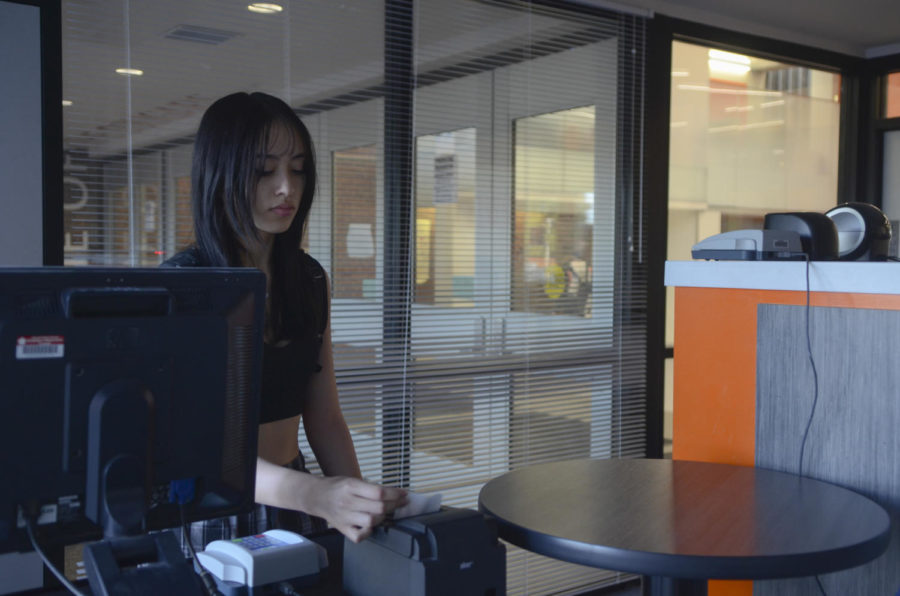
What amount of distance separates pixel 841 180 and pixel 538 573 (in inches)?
114

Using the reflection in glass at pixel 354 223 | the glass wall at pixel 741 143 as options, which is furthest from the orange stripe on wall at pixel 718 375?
the glass wall at pixel 741 143

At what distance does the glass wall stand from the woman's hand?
2.95 m

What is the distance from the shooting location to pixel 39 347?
0.93 m

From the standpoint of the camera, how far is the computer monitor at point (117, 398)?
93 cm

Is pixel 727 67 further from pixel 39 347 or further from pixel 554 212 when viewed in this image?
pixel 39 347

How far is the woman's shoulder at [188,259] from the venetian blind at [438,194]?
1.01 meters

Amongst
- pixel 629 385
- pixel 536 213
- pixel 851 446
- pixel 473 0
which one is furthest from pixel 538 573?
pixel 473 0

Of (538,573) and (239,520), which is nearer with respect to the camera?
(239,520)

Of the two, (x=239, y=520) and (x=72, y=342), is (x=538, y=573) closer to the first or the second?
(x=239, y=520)

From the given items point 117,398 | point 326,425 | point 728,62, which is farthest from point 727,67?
point 117,398

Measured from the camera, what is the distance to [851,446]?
6.45 ft

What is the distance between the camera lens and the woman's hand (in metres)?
1.19

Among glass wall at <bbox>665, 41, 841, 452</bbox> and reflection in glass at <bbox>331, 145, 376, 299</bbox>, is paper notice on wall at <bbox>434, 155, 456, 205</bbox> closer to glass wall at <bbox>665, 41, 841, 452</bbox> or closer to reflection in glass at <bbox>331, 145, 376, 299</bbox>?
reflection in glass at <bbox>331, 145, 376, 299</bbox>

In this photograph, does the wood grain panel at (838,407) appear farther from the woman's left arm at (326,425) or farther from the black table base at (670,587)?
the woman's left arm at (326,425)
